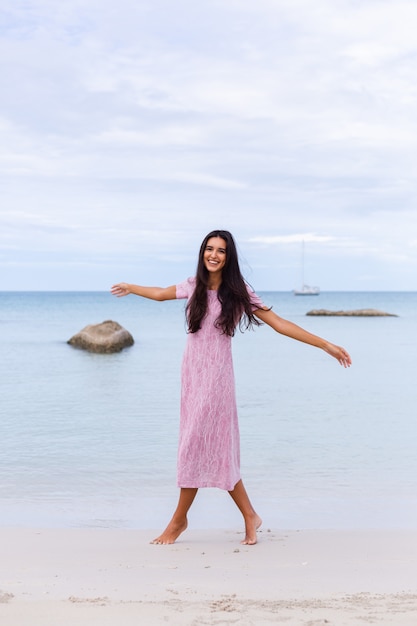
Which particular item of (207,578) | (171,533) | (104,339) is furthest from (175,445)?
(104,339)

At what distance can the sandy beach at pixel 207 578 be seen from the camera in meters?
3.65

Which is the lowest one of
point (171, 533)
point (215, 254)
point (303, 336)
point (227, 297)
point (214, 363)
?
point (171, 533)

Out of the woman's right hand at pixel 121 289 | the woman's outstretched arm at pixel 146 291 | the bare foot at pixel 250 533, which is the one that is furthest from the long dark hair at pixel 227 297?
the bare foot at pixel 250 533

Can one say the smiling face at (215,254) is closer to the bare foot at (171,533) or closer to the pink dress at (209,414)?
the pink dress at (209,414)

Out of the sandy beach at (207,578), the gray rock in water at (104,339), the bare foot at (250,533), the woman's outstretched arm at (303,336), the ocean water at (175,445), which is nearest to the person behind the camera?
the sandy beach at (207,578)

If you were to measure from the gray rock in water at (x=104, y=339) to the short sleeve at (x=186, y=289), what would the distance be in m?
16.6

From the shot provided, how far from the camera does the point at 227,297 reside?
494cm

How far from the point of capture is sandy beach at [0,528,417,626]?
3.65 m

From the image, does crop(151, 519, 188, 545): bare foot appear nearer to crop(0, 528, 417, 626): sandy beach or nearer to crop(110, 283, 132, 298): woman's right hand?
crop(0, 528, 417, 626): sandy beach

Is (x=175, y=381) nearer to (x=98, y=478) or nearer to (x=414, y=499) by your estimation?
(x=98, y=478)

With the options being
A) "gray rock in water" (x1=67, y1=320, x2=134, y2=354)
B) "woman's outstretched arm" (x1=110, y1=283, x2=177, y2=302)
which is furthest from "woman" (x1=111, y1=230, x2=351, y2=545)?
"gray rock in water" (x1=67, y1=320, x2=134, y2=354)

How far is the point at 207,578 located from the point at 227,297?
5.44 feet

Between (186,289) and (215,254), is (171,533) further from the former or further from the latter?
(215,254)

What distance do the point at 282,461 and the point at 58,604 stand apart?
469cm
